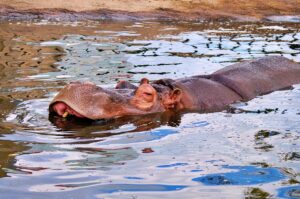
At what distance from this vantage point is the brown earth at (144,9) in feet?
47.7

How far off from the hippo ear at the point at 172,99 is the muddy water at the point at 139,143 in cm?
21

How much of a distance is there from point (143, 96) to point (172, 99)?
339mm

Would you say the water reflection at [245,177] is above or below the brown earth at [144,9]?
below

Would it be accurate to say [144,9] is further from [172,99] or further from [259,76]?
[172,99]

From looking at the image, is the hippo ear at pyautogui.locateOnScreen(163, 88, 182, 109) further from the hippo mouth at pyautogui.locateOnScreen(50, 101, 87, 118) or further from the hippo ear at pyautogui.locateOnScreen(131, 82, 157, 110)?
the hippo mouth at pyautogui.locateOnScreen(50, 101, 87, 118)

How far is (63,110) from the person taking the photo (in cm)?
481

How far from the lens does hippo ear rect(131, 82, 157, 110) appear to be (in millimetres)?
5078

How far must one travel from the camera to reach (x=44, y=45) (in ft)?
32.1

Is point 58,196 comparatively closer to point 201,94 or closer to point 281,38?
point 201,94

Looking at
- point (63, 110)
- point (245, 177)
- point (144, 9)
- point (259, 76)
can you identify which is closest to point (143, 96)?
point (63, 110)

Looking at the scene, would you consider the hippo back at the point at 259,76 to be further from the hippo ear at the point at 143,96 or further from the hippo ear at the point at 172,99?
the hippo ear at the point at 143,96

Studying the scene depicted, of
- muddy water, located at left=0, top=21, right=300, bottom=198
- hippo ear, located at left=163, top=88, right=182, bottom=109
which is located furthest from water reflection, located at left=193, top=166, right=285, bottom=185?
hippo ear, located at left=163, top=88, right=182, bottom=109

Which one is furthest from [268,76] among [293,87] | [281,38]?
[281,38]

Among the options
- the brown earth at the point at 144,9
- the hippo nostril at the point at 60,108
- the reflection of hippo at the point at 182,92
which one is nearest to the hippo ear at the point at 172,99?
the reflection of hippo at the point at 182,92
